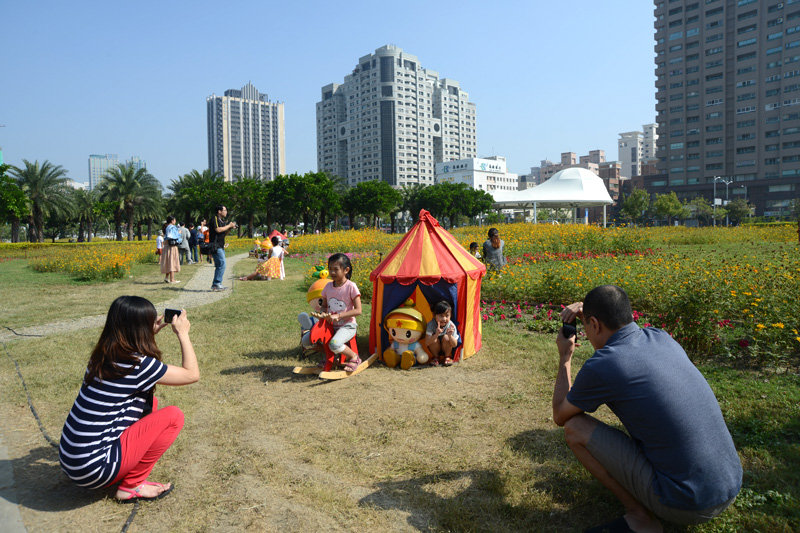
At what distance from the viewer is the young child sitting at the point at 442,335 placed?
19.6ft

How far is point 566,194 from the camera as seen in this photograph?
37656mm

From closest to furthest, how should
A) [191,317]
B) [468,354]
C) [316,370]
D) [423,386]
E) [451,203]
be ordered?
[423,386], [316,370], [468,354], [191,317], [451,203]

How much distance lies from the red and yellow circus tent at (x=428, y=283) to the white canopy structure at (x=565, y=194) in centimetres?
3064

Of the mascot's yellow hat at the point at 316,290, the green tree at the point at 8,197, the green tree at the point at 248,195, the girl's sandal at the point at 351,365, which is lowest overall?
the girl's sandal at the point at 351,365

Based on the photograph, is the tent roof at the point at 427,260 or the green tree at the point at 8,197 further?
the green tree at the point at 8,197

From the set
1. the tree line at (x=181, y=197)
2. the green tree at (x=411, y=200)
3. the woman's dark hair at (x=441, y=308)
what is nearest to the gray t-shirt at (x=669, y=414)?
the woman's dark hair at (x=441, y=308)

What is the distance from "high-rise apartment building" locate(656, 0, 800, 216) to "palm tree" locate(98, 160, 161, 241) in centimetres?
7386

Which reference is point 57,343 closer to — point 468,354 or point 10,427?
point 10,427

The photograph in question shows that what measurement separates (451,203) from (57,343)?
6330 centimetres

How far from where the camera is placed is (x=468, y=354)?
647cm

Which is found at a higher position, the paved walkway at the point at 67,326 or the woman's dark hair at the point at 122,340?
the woman's dark hair at the point at 122,340

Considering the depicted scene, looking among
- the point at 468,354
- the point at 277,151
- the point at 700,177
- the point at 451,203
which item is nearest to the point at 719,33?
the point at 700,177

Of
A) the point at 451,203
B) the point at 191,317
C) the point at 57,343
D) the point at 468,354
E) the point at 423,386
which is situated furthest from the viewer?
the point at 451,203

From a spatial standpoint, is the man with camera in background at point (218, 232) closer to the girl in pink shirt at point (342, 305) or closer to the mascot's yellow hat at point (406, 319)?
the girl in pink shirt at point (342, 305)
